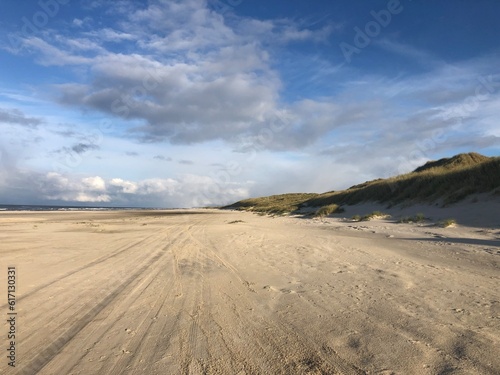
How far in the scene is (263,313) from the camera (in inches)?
174

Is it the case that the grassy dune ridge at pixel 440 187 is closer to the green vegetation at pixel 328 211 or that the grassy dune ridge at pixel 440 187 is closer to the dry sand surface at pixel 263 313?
the green vegetation at pixel 328 211

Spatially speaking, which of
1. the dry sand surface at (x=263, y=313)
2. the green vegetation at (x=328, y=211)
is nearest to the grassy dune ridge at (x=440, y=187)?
the green vegetation at (x=328, y=211)

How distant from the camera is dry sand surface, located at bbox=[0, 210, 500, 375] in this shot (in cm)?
305

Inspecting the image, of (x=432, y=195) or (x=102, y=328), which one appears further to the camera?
(x=432, y=195)

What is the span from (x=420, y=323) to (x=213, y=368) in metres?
2.51

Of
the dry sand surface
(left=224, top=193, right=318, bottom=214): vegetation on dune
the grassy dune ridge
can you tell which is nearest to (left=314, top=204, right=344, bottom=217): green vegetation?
the grassy dune ridge

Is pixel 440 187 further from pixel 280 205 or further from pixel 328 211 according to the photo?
pixel 280 205

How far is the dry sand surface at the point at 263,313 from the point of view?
305 cm

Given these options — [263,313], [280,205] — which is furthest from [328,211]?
[280,205]

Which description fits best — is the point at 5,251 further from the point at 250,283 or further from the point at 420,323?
the point at 420,323

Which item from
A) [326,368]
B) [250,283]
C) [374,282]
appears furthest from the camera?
[250,283]

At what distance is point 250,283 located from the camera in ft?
19.8

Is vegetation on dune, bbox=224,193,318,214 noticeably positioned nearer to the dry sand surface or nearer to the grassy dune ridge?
the grassy dune ridge

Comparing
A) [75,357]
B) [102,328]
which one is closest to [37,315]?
[102,328]
